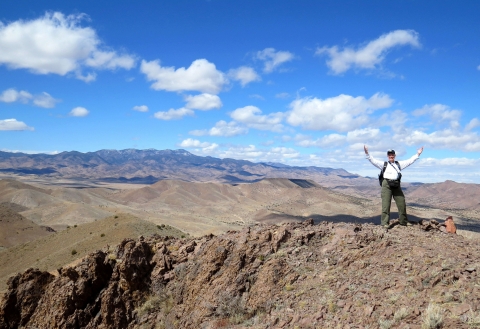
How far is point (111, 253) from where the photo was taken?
1073 centimetres

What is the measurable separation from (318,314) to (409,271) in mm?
2079

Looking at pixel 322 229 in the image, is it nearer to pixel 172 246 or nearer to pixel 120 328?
pixel 172 246

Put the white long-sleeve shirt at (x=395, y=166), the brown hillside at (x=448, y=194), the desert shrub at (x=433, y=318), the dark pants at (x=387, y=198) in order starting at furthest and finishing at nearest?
1. the brown hillside at (x=448, y=194)
2. the dark pants at (x=387, y=198)
3. the white long-sleeve shirt at (x=395, y=166)
4. the desert shrub at (x=433, y=318)

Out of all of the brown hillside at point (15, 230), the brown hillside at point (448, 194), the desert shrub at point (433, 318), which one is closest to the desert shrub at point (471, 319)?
the desert shrub at point (433, 318)

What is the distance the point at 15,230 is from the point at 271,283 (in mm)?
42834

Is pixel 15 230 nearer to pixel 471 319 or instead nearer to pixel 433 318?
pixel 433 318

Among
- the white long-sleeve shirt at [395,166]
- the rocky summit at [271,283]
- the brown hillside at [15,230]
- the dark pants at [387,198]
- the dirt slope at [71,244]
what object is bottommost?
the brown hillside at [15,230]

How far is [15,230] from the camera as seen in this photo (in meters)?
40.2

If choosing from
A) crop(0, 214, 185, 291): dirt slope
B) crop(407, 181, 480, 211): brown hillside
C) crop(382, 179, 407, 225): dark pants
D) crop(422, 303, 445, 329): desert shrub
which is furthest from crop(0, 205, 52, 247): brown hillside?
crop(407, 181, 480, 211): brown hillside

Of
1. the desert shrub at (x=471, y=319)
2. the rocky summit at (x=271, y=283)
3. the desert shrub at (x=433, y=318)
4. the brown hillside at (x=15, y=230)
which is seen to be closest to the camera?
the desert shrub at (x=471, y=319)

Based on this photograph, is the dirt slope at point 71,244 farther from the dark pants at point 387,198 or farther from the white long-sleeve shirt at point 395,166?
the white long-sleeve shirt at point 395,166

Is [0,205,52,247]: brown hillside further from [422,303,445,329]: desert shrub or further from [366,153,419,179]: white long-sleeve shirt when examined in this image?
[422,303,445,329]: desert shrub

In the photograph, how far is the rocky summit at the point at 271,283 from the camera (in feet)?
19.6

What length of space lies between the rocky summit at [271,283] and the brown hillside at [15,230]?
3306 cm
